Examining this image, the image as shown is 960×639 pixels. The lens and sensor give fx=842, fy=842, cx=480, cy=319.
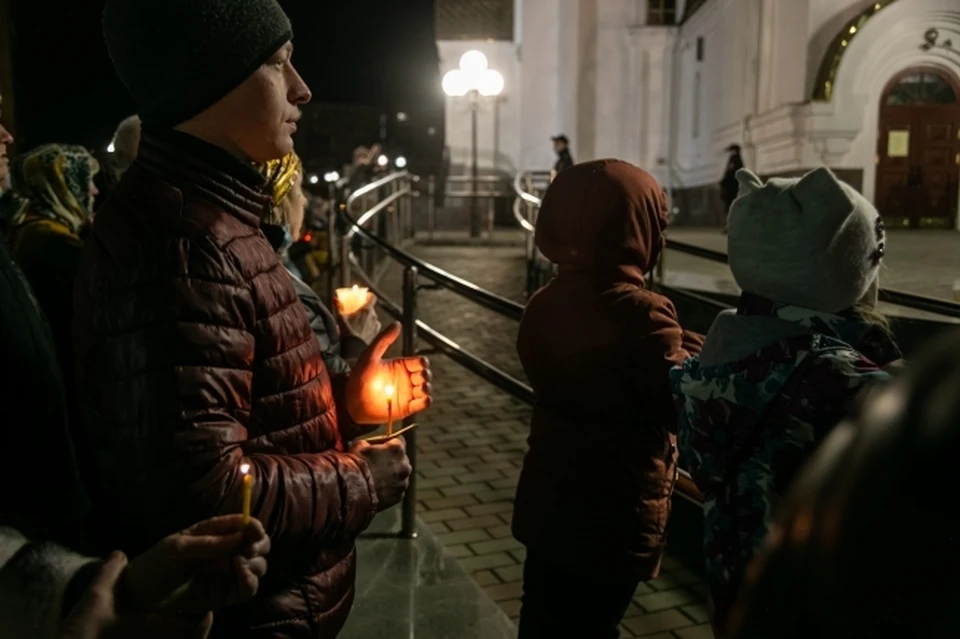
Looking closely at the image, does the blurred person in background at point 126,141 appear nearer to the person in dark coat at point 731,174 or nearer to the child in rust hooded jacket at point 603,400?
the child in rust hooded jacket at point 603,400

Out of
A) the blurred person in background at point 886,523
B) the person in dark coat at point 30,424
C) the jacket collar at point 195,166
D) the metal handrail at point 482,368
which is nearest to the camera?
the blurred person in background at point 886,523

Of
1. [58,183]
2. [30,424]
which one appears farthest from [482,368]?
[30,424]

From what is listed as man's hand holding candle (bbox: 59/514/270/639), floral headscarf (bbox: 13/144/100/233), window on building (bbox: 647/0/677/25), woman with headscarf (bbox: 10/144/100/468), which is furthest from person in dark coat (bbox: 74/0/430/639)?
window on building (bbox: 647/0/677/25)

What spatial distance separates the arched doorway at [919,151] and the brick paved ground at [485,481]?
9.56m

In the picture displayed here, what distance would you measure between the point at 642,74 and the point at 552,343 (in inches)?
880

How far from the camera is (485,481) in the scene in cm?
491

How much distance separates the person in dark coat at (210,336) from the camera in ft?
3.84

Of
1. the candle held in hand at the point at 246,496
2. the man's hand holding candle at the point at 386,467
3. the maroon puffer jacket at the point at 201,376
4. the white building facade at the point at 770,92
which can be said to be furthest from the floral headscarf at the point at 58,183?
the white building facade at the point at 770,92

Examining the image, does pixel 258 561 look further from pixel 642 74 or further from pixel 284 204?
pixel 642 74

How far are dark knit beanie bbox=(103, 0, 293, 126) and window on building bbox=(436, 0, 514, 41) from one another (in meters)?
29.7

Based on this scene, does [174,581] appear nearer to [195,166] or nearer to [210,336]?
[210,336]

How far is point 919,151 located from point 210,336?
16.4 metres

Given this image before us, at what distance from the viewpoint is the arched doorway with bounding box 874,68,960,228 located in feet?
49.5

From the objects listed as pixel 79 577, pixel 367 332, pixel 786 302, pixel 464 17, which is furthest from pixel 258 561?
pixel 464 17
